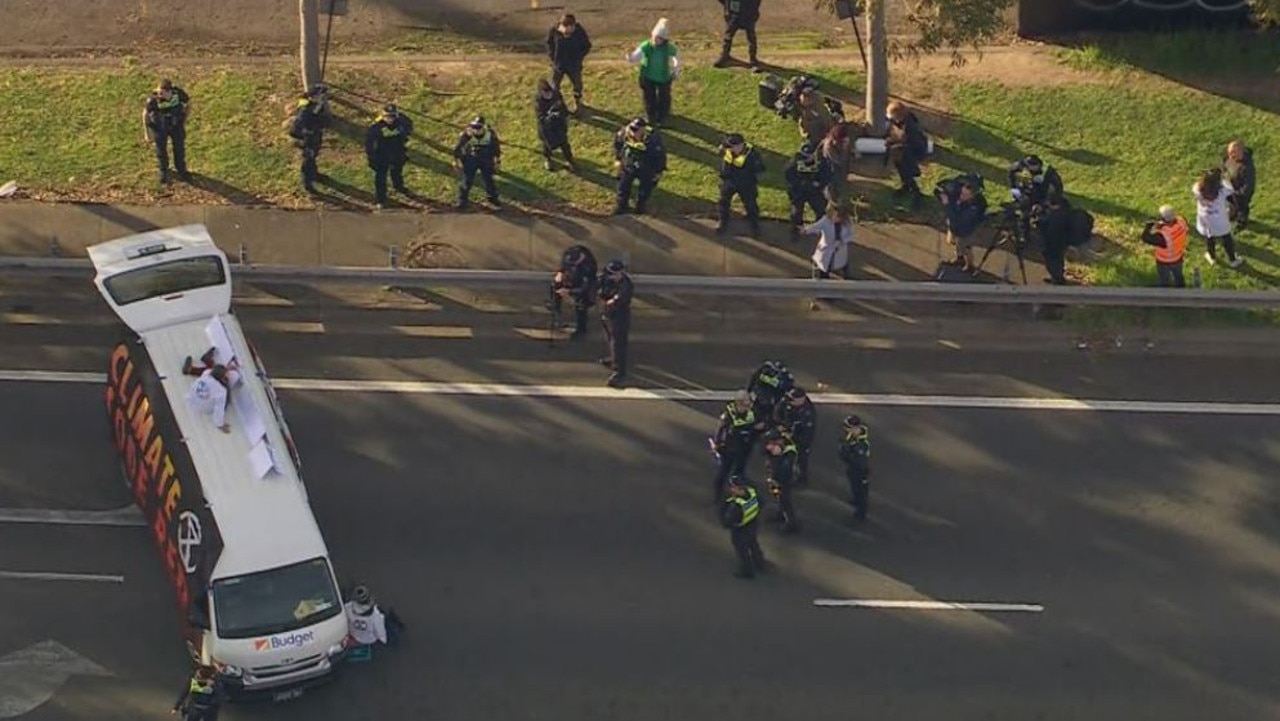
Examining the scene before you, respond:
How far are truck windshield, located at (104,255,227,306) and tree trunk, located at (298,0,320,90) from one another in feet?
21.3

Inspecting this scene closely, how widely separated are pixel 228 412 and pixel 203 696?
2.97m

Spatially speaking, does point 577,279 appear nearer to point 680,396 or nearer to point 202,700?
point 680,396

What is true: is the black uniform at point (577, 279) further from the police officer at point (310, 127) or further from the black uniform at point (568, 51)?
the police officer at point (310, 127)

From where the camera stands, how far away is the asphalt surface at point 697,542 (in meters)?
16.4

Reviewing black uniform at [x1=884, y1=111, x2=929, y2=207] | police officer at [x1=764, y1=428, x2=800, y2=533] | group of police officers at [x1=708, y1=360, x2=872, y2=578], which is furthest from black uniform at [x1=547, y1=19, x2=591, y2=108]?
police officer at [x1=764, y1=428, x2=800, y2=533]

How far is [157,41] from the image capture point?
26.0m

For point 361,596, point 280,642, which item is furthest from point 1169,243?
point 280,642

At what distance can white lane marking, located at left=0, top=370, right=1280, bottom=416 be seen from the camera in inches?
764

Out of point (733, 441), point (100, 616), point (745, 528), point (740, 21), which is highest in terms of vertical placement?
point (740, 21)

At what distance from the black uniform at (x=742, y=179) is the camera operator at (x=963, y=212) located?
244 cm

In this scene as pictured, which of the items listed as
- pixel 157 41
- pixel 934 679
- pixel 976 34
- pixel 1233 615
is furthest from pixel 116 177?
pixel 1233 615

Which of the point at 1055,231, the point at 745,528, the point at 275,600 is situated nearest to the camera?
the point at 275,600

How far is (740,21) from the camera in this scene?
945 inches

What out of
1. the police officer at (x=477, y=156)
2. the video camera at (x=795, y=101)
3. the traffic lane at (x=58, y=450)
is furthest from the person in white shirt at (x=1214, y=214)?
the traffic lane at (x=58, y=450)
